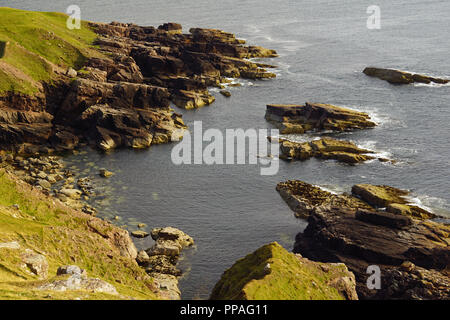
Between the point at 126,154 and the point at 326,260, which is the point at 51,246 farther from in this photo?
the point at 126,154

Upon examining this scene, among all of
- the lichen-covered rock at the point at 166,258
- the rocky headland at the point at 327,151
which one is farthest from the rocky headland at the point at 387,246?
the rocky headland at the point at 327,151

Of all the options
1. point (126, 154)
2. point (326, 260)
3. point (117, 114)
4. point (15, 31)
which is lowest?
point (326, 260)

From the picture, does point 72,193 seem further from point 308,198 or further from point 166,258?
point 308,198

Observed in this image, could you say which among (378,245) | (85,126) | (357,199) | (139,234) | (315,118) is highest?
(85,126)

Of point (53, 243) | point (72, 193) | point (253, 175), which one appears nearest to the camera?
point (53, 243)

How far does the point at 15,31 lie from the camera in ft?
395

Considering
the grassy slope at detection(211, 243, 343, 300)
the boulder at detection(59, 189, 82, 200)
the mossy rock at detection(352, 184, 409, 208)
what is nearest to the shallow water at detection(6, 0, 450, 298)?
the mossy rock at detection(352, 184, 409, 208)

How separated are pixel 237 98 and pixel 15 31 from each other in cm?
6295

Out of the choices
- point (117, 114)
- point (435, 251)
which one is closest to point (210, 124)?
point (117, 114)

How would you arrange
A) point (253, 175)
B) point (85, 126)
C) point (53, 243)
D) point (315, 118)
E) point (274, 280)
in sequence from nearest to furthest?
point (274, 280) < point (53, 243) < point (253, 175) < point (85, 126) < point (315, 118)

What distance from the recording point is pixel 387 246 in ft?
188

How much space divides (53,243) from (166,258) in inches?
669

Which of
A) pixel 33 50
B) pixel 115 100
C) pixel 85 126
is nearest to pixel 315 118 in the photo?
pixel 115 100

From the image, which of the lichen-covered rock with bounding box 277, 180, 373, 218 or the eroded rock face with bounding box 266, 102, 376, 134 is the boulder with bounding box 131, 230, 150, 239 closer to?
the lichen-covered rock with bounding box 277, 180, 373, 218
